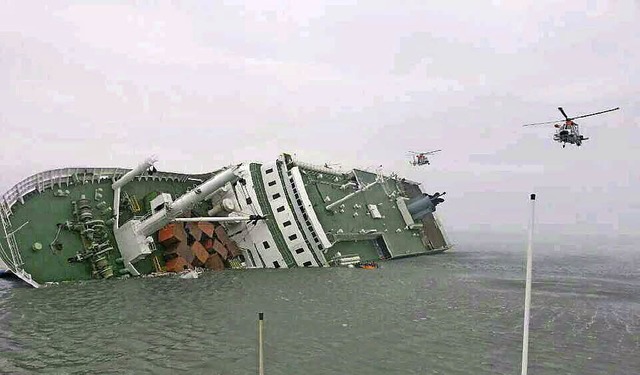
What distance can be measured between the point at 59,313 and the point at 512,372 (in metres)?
21.6

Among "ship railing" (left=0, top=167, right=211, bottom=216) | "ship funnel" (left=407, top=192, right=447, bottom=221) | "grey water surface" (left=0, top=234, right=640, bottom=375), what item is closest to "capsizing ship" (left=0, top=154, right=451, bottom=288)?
"ship railing" (left=0, top=167, right=211, bottom=216)

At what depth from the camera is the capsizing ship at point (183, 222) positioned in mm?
33156

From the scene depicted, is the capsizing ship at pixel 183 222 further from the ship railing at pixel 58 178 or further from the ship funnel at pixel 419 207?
the ship funnel at pixel 419 207

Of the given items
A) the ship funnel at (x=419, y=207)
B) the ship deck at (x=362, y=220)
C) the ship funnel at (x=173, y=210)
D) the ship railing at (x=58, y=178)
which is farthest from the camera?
the ship funnel at (x=419, y=207)

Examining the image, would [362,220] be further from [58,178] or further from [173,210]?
[58,178]

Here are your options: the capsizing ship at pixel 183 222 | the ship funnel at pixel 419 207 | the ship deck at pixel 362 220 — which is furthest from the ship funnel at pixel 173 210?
the ship funnel at pixel 419 207

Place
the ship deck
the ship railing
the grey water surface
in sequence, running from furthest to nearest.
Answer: the ship deck → the ship railing → the grey water surface

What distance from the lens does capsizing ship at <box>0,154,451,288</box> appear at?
33156mm

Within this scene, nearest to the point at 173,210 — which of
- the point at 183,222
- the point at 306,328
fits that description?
the point at 183,222

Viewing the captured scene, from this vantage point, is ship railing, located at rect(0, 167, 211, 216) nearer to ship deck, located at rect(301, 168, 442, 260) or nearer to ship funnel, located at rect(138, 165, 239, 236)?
ship funnel, located at rect(138, 165, 239, 236)

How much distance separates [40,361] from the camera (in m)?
16.2

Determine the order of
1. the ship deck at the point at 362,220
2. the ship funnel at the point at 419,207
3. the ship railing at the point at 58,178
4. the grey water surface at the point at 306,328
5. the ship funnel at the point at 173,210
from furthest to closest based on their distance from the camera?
the ship funnel at the point at 419,207 → the ship deck at the point at 362,220 → the ship funnel at the point at 173,210 → the ship railing at the point at 58,178 → the grey water surface at the point at 306,328

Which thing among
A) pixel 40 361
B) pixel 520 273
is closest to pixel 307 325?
pixel 40 361

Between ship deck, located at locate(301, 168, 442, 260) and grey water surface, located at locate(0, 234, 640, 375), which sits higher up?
ship deck, located at locate(301, 168, 442, 260)
